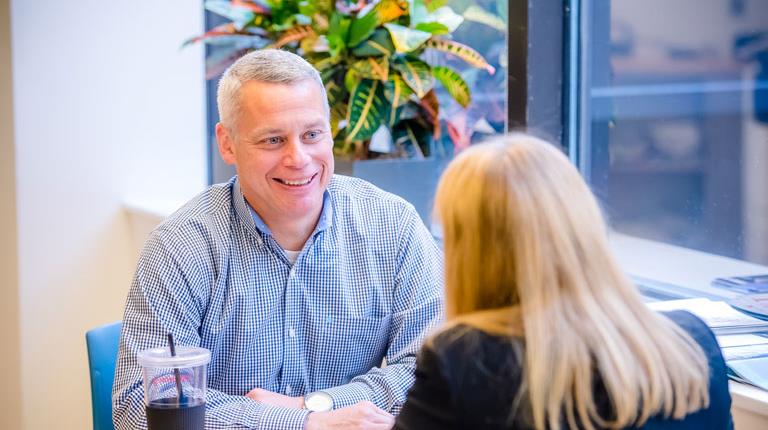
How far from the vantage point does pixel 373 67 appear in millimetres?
2637

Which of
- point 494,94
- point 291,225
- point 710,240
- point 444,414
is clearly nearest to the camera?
point 444,414

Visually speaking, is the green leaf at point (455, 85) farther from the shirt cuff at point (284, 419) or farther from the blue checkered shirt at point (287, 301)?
the shirt cuff at point (284, 419)

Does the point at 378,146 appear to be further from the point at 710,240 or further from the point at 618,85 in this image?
the point at 710,240

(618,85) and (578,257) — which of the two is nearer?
(578,257)

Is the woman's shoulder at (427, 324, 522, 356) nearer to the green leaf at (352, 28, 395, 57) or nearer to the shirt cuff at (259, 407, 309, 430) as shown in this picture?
the shirt cuff at (259, 407, 309, 430)

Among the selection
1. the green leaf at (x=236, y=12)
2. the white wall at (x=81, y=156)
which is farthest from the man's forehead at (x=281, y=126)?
the white wall at (x=81, y=156)

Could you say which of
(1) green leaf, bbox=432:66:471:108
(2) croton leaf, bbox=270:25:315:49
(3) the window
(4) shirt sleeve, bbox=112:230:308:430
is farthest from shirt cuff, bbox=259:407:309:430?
(2) croton leaf, bbox=270:25:315:49

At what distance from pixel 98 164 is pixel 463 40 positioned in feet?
5.29

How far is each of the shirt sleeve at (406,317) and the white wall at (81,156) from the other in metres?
1.98

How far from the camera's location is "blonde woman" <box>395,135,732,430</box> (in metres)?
1.15

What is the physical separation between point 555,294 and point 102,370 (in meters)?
1.26

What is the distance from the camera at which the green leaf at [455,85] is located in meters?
2.61

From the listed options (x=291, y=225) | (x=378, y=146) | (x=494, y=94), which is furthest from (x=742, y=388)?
(x=378, y=146)

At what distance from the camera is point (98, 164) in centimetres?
368
